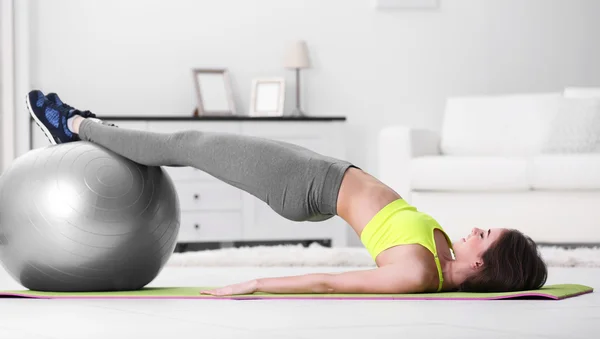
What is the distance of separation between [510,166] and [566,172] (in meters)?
0.30

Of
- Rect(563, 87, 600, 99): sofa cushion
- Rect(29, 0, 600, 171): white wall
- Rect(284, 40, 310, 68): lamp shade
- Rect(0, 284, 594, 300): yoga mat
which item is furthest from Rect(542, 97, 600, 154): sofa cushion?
Rect(0, 284, 594, 300): yoga mat

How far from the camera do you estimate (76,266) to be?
9.14 feet

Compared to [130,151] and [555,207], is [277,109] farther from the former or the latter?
[130,151]

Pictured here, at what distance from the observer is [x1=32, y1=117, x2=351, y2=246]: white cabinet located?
5.83 m

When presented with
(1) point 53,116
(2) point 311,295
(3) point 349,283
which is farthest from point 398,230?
(1) point 53,116

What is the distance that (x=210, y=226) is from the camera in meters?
5.85

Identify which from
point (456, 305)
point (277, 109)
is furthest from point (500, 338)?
point (277, 109)

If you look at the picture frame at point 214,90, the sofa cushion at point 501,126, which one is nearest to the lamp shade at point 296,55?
the picture frame at point 214,90

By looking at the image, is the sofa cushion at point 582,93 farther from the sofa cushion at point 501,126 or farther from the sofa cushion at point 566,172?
the sofa cushion at point 566,172

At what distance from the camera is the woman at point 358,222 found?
8.48 feet

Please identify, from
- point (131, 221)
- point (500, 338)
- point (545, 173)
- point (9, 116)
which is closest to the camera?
point (500, 338)

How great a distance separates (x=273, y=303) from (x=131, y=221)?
1.75 ft

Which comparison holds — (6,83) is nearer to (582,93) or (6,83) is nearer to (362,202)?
(582,93)

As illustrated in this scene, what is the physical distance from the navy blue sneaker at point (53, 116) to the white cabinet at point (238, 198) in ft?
8.64
